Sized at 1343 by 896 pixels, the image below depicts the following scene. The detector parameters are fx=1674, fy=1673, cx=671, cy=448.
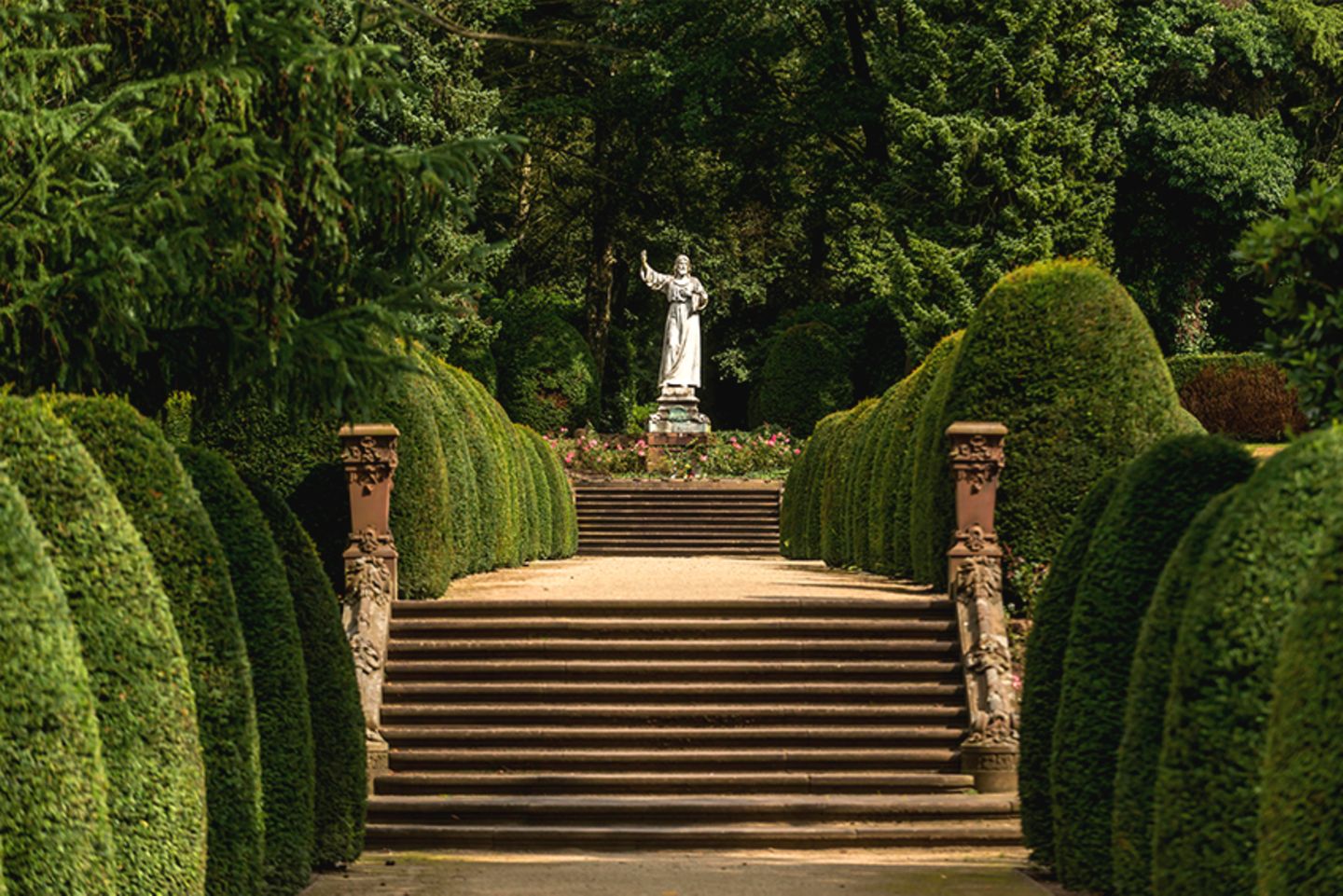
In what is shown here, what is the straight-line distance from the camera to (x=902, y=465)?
1623 centimetres

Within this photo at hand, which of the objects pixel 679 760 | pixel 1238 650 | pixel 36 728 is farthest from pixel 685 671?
pixel 36 728

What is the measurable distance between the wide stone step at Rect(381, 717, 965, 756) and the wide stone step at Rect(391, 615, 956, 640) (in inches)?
48.8

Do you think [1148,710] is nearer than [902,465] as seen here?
Yes

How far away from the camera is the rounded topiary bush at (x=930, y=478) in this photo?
13.9 metres

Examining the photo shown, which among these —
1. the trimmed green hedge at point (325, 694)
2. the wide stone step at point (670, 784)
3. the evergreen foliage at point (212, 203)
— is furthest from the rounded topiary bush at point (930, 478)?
the trimmed green hedge at point (325, 694)

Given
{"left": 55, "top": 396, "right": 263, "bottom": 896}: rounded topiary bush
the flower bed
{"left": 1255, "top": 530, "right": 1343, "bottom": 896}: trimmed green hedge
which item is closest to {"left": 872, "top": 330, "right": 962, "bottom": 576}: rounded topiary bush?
{"left": 55, "top": 396, "right": 263, "bottom": 896}: rounded topiary bush

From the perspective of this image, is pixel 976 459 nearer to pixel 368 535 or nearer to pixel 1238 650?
pixel 368 535

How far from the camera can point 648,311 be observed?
48.8 m

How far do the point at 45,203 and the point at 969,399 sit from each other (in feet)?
23.7

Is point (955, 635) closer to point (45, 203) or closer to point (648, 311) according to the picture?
point (45, 203)

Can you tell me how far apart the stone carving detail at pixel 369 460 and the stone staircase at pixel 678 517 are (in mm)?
16036

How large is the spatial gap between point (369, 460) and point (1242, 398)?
24.1 m

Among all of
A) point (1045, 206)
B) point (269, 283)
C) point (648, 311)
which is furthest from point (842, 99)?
point (269, 283)

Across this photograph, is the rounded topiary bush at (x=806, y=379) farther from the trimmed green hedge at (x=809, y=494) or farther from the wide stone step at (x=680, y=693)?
the wide stone step at (x=680, y=693)
